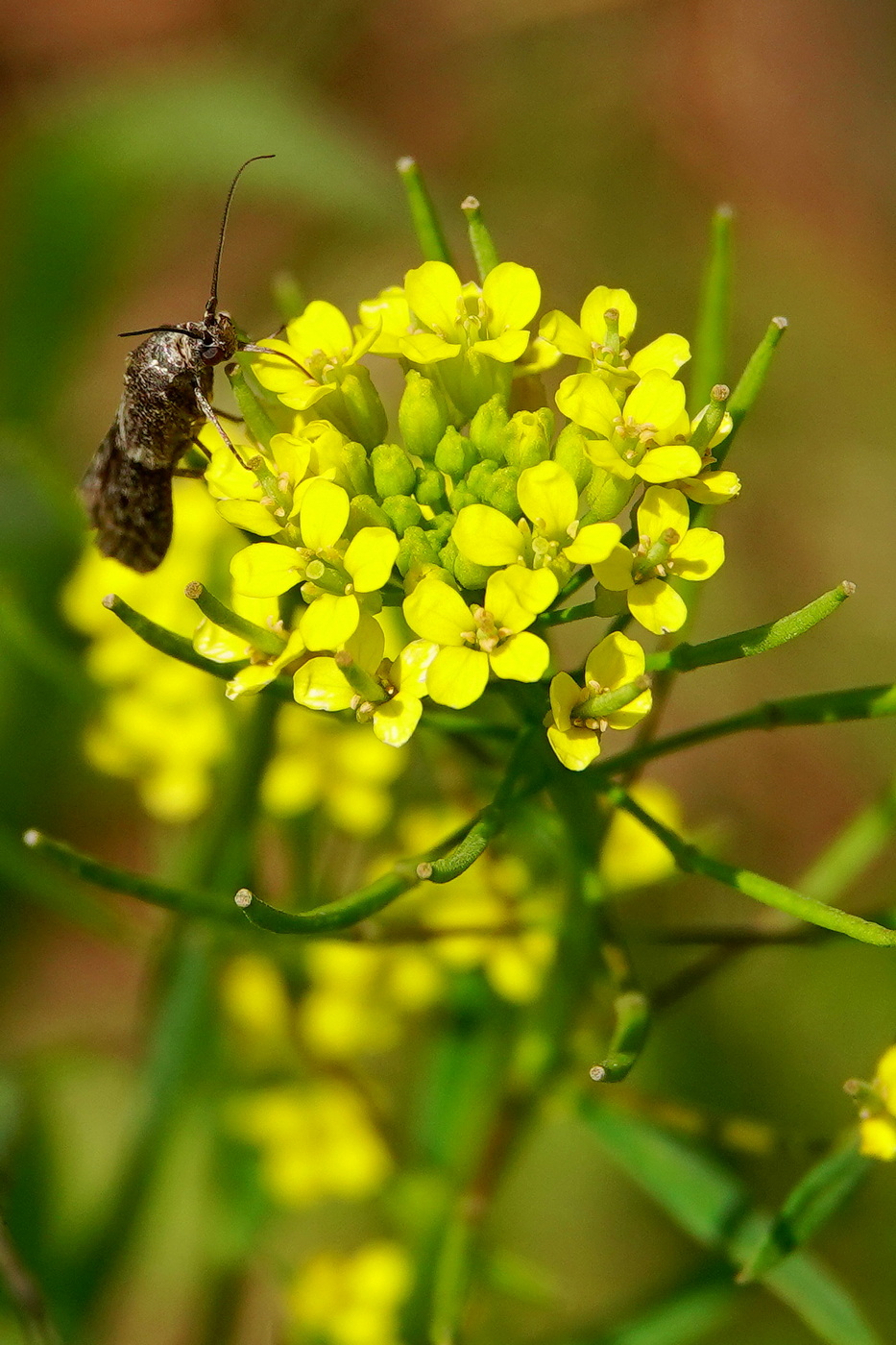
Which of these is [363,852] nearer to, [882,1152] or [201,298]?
[882,1152]

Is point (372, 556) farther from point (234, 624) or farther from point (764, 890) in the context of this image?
point (764, 890)

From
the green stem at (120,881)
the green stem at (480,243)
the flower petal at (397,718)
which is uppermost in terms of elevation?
the green stem at (480,243)

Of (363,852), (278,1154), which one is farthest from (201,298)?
(278,1154)

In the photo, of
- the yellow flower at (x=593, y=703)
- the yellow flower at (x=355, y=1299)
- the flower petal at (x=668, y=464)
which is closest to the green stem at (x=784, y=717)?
the yellow flower at (x=593, y=703)

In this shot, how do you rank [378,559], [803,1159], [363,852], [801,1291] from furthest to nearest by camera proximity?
[803,1159], [363,852], [801,1291], [378,559]

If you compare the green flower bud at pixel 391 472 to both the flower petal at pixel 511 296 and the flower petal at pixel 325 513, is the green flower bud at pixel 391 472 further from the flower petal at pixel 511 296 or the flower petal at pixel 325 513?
the flower petal at pixel 511 296

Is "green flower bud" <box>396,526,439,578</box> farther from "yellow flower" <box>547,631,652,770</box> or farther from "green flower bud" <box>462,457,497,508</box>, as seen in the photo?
"yellow flower" <box>547,631,652,770</box>

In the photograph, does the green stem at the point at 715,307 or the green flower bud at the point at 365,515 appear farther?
the green stem at the point at 715,307

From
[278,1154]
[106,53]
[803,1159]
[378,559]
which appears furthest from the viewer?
[106,53]
